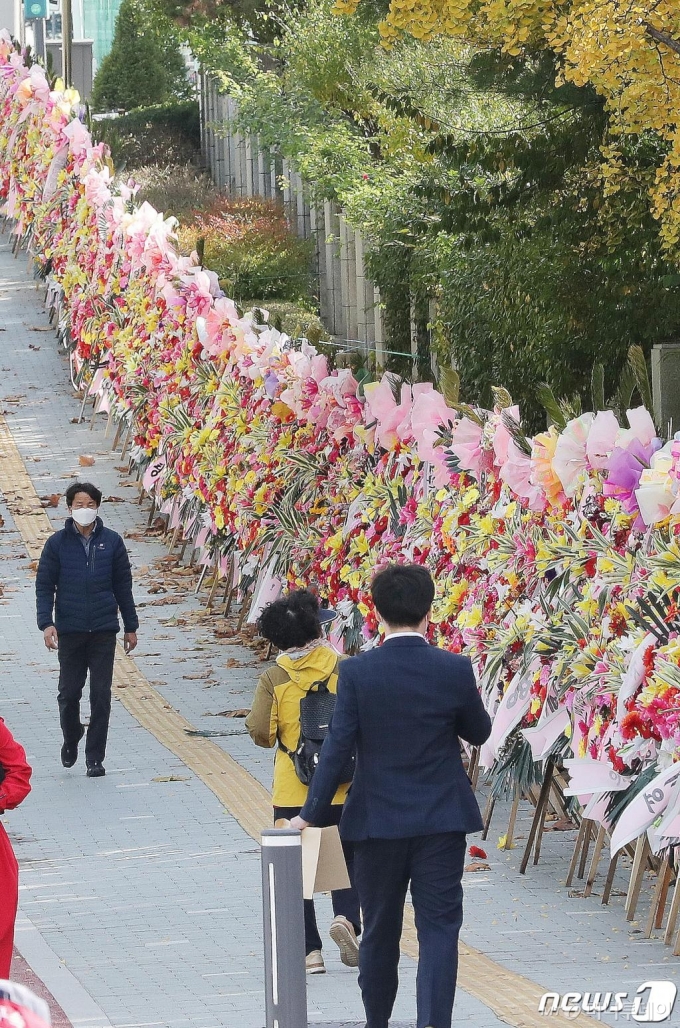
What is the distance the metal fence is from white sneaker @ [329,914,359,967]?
955 cm

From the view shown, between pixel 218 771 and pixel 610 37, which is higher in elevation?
pixel 610 37

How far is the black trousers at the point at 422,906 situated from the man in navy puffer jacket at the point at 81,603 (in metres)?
4.50

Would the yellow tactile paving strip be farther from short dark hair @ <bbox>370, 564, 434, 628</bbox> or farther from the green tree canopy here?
the green tree canopy

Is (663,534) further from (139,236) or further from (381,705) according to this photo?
(139,236)

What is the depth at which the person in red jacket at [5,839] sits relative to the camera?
17.3ft

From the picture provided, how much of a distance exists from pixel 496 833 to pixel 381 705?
345 cm

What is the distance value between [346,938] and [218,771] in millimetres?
3129

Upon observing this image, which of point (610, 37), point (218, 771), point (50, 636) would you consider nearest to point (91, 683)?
point (50, 636)

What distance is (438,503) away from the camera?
898 cm

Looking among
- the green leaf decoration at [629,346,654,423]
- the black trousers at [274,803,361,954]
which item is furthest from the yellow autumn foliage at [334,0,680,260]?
the black trousers at [274,803,361,954]

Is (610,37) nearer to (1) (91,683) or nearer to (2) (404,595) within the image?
(1) (91,683)

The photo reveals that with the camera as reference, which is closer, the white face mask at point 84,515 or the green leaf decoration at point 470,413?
the green leaf decoration at point 470,413

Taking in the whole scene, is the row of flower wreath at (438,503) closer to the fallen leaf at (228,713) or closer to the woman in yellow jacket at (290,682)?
the fallen leaf at (228,713)

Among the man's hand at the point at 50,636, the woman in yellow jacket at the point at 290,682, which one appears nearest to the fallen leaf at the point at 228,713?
the man's hand at the point at 50,636
